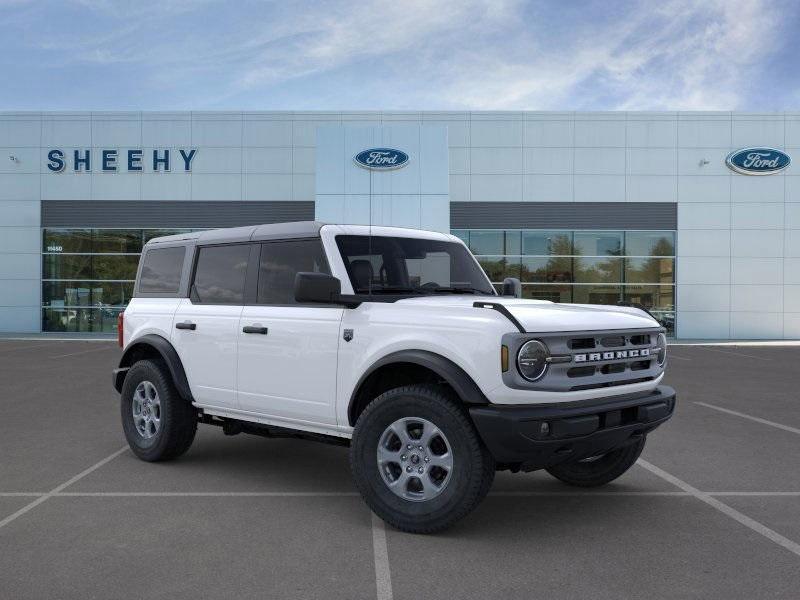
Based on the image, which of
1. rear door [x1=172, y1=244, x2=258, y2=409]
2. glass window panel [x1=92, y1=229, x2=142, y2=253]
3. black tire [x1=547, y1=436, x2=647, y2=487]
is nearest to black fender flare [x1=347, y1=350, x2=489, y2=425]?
rear door [x1=172, y1=244, x2=258, y2=409]

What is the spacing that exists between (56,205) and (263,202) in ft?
27.4

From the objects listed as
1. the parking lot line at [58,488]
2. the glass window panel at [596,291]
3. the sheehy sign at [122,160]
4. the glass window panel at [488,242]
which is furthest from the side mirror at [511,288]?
the sheehy sign at [122,160]

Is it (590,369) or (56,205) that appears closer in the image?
(590,369)

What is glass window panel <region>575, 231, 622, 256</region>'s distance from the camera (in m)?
27.0

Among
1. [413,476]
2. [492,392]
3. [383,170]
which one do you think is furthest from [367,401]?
[383,170]

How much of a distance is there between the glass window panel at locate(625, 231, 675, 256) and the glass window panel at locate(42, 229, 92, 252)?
21.2 metres

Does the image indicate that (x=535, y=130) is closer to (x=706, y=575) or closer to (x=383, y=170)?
(x=383, y=170)

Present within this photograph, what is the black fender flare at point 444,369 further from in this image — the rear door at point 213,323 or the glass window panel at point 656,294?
the glass window panel at point 656,294

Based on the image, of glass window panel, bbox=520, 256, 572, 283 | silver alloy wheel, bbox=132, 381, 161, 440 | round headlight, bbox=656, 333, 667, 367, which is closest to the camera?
round headlight, bbox=656, 333, 667, 367

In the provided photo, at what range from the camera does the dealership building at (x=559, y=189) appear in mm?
26922

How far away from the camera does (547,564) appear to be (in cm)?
383

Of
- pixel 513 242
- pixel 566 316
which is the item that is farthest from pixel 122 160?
pixel 566 316

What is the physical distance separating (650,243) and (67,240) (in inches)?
905

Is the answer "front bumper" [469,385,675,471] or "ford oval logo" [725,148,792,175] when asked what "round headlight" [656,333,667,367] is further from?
"ford oval logo" [725,148,792,175]
